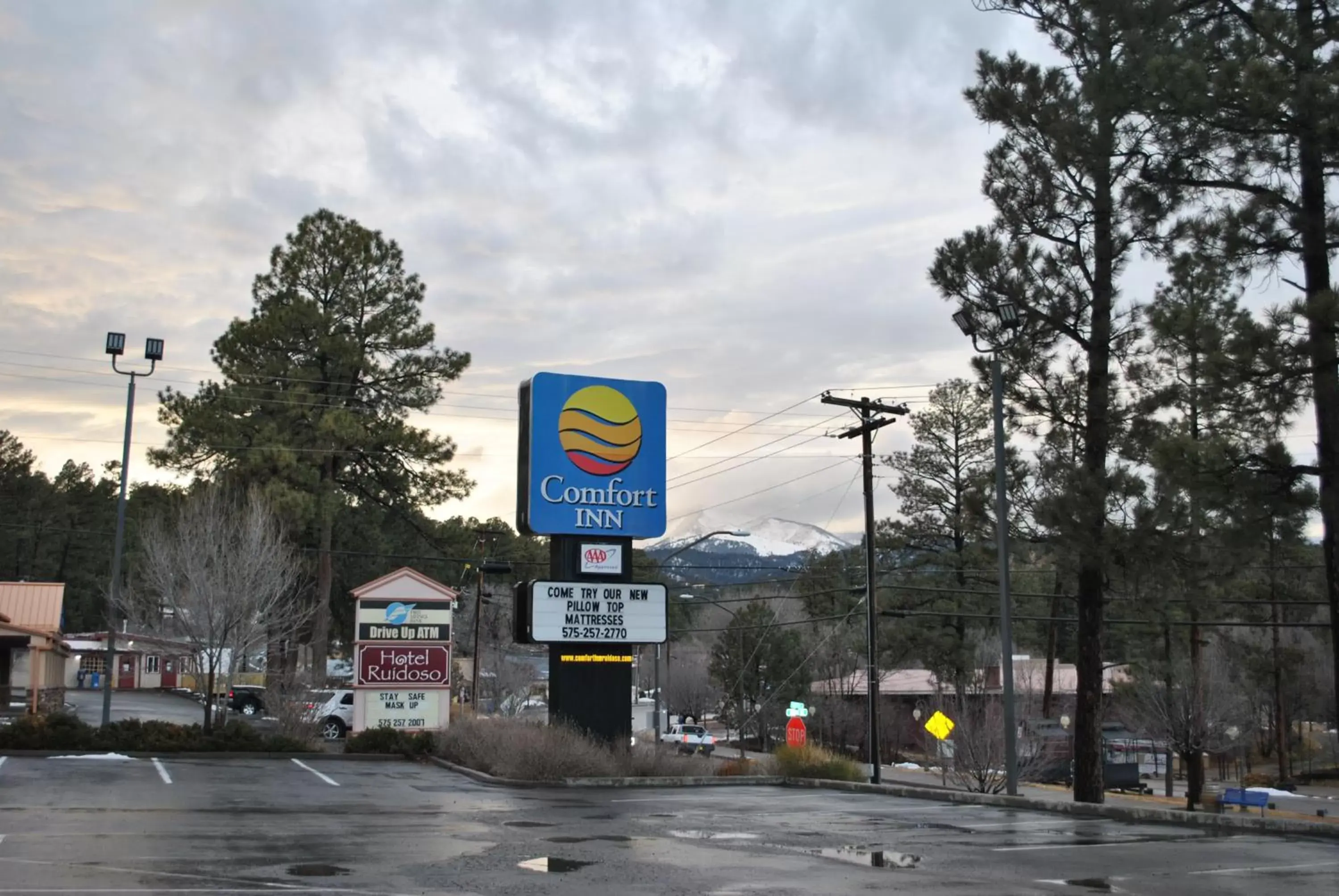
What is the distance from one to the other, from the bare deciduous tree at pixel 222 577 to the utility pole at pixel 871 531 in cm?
1591

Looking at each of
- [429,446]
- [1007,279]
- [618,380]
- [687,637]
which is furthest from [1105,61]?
[687,637]

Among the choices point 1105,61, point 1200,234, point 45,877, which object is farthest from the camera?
point 1105,61

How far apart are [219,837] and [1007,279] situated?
58.3 ft

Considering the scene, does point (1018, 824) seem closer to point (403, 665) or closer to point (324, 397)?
point (403, 665)

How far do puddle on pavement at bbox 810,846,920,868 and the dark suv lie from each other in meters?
45.6

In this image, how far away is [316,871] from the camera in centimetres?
1050

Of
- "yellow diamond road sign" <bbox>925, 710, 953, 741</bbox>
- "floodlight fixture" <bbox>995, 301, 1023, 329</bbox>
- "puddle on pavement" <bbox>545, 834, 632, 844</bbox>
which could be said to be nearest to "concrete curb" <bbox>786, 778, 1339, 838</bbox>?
"puddle on pavement" <bbox>545, 834, 632, 844</bbox>

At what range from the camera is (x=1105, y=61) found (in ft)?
72.0

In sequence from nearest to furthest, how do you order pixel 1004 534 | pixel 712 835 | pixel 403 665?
1. pixel 712 835
2. pixel 1004 534
3. pixel 403 665

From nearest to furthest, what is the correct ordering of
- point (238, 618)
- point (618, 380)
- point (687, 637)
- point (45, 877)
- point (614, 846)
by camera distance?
point (45, 877), point (614, 846), point (618, 380), point (238, 618), point (687, 637)

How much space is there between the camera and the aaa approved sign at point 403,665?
33.6 metres

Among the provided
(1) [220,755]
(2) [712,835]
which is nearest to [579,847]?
(2) [712,835]

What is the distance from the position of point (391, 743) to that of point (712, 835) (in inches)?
687

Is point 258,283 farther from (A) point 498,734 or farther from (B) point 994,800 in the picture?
(B) point 994,800
